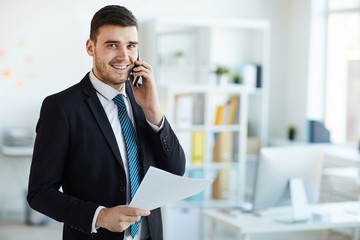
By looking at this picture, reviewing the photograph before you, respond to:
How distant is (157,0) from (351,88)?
2164 millimetres

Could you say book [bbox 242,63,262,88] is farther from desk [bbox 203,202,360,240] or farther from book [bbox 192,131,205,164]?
desk [bbox 203,202,360,240]

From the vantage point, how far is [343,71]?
16.2ft

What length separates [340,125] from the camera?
4965mm

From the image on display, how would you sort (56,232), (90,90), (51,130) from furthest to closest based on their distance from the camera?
(56,232) → (90,90) → (51,130)

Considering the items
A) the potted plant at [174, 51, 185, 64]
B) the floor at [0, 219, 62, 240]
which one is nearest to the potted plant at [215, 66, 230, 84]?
the potted plant at [174, 51, 185, 64]

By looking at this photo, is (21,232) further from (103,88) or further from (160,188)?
(160,188)

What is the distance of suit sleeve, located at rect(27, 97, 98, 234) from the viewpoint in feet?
4.16

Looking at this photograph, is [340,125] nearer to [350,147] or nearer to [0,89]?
[350,147]

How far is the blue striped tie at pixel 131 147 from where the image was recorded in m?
1.42

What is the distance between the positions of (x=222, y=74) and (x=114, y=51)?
3.58 m

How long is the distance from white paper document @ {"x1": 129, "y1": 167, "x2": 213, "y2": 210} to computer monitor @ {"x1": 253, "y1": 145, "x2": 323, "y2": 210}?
1.19 metres

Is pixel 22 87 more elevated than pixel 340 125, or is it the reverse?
pixel 22 87

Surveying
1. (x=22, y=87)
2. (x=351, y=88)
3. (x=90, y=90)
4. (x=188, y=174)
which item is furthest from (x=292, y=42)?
(x=90, y=90)

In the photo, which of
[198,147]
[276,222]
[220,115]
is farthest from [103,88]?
[220,115]
